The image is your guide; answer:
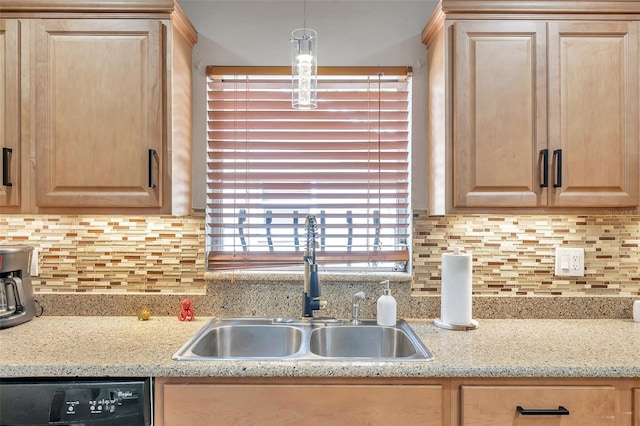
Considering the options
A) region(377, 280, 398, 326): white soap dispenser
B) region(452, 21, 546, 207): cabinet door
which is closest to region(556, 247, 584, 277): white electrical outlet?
region(452, 21, 546, 207): cabinet door

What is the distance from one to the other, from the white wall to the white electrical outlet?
872 mm

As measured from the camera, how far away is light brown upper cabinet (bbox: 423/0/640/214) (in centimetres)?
167

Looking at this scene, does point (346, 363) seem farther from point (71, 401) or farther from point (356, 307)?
point (71, 401)

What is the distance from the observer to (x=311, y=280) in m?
1.79

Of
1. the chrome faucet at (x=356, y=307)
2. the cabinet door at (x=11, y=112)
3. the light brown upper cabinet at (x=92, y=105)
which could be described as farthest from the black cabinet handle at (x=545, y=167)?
the cabinet door at (x=11, y=112)

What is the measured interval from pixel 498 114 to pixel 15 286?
1.97 metres

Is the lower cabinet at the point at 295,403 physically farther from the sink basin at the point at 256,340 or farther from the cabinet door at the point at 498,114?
the cabinet door at the point at 498,114

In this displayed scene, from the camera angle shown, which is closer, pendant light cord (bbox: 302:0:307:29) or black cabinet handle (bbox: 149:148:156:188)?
black cabinet handle (bbox: 149:148:156:188)

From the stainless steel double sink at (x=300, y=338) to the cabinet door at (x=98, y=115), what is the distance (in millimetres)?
605

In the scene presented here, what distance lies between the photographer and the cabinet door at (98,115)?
1.67 meters

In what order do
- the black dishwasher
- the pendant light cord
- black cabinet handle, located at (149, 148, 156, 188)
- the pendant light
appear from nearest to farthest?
the black dishwasher < the pendant light < black cabinet handle, located at (149, 148, 156, 188) < the pendant light cord

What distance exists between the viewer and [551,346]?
153 centimetres

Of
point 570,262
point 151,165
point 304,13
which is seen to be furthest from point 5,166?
point 570,262

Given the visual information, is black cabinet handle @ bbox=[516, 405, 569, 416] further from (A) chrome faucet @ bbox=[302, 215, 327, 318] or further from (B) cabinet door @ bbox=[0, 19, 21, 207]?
(B) cabinet door @ bbox=[0, 19, 21, 207]
